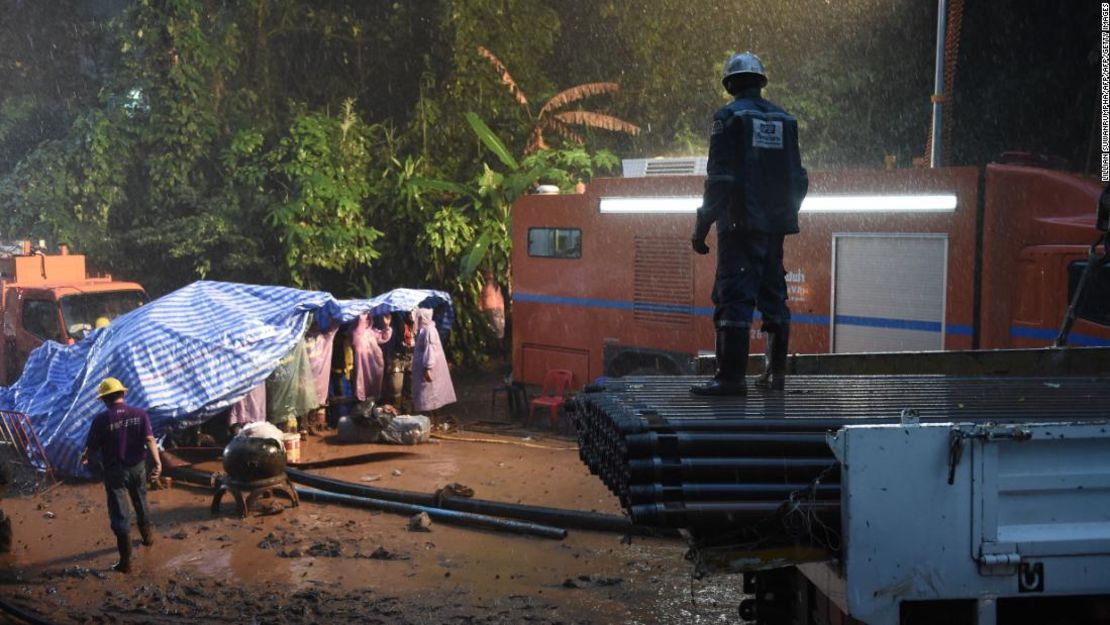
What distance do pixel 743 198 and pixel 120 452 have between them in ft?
21.3

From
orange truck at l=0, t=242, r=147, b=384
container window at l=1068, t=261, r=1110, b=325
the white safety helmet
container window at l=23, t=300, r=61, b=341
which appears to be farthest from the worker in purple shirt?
container window at l=1068, t=261, r=1110, b=325

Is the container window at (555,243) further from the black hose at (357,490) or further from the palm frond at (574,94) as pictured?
the palm frond at (574,94)

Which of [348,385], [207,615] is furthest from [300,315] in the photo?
[207,615]

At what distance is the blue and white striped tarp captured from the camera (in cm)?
1280

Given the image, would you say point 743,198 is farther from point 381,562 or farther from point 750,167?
point 381,562

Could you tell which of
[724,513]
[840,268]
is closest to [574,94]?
[840,268]

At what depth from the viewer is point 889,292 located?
38.4ft

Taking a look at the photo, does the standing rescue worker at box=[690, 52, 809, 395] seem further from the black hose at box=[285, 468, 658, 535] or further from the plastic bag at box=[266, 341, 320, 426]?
the plastic bag at box=[266, 341, 320, 426]

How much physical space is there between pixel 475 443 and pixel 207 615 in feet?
21.6

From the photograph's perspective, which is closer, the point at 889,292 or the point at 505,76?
the point at 889,292

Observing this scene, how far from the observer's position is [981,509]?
3965mm

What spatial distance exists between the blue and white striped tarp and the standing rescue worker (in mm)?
8907

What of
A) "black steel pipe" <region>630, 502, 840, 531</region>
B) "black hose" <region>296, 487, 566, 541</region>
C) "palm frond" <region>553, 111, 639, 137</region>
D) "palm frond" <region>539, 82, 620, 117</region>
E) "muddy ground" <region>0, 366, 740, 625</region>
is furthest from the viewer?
"palm frond" <region>539, 82, 620, 117</region>

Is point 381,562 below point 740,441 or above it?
below
